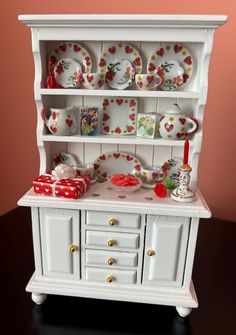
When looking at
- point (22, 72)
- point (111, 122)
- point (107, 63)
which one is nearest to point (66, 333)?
point (111, 122)

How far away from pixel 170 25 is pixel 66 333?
3.04ft

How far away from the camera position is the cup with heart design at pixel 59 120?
1.05 meters

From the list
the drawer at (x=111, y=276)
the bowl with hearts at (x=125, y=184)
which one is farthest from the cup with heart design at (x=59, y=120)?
the drawer at (x=111, y=276)

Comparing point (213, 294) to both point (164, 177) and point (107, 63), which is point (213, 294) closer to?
point (164, 177)

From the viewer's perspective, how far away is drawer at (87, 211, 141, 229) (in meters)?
0.98

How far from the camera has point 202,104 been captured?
991 mm

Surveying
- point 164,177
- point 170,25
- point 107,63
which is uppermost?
point 170,25

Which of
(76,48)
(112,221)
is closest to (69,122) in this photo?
(76,48)

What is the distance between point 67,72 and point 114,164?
0.37m

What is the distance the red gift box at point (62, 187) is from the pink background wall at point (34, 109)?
2.28ft

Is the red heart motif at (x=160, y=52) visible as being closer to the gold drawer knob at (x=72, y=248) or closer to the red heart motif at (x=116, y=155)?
the red heart motif at (x=116, y=155)

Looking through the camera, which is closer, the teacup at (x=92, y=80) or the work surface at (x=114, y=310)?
the work surface at (x=114, y=310)

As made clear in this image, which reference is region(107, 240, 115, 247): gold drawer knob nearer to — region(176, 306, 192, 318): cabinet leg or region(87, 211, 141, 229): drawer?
region(87, 211, 141, 229): drawer

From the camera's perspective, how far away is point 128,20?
91 centimetres
